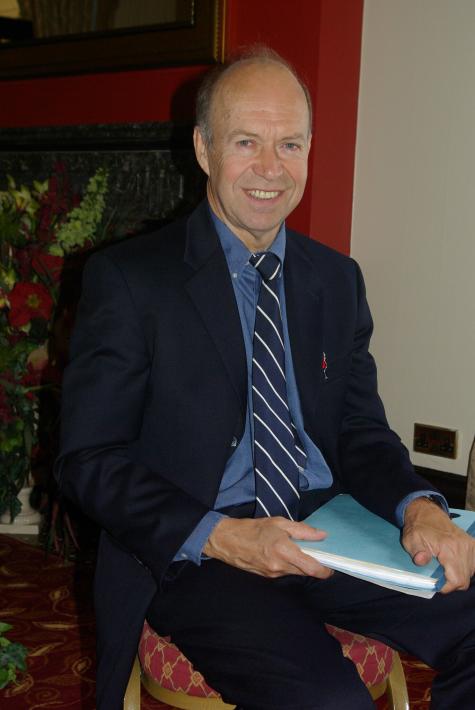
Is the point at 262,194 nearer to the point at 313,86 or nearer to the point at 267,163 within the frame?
the point at 267,163

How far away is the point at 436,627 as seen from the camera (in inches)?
67.8

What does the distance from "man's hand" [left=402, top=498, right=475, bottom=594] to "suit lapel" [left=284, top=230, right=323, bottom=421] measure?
0.36m

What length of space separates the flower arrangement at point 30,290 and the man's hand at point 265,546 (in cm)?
197

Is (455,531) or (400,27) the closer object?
(455,531)

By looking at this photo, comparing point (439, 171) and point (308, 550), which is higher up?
point (439, 171)

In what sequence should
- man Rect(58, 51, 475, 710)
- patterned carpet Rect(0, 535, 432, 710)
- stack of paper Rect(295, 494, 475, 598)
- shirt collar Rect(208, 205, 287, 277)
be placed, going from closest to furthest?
1. stack of paper Rect(295, 494, 475, 598)
2. man Rect(58, 51, 475, 710)
3. shirt collar Rect(208, 205, 287, 277)
4. patterned carpet Rect(0, 535, 432, 710)

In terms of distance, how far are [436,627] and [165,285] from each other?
33.9 inches

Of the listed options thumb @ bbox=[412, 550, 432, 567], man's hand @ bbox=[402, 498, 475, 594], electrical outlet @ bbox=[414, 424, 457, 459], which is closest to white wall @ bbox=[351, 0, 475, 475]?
electrical outlet @ bbox=[414, 424, 457, 459]

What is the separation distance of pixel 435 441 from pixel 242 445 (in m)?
1.87

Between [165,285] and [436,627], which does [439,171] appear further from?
[436,627]

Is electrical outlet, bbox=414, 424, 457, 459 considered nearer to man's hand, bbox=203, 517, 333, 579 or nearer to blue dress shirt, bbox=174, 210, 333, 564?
blue dress shirt, bbox=174, 210, 333, 564

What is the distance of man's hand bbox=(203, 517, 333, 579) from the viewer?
5.14ft

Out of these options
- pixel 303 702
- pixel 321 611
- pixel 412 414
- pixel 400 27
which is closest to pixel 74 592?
pixel 412 414

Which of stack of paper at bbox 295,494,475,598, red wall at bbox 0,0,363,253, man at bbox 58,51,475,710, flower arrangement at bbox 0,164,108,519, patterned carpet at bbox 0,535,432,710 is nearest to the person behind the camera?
stack of paper at bbox 295,494,475,598
